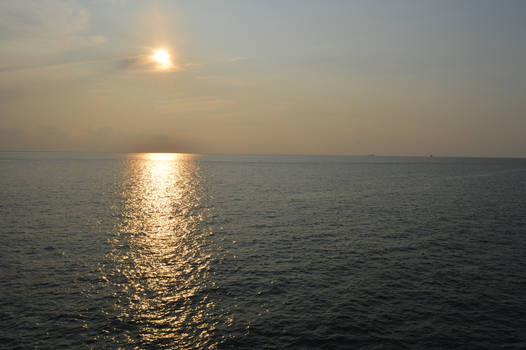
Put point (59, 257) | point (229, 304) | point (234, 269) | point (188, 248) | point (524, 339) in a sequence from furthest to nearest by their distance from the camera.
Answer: point (188, 248)
point (59, 257)
point (234, 269)
point (229, 304)
point (524, 339)

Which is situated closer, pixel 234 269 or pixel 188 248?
pixel 234 269

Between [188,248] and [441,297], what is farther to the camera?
[188,248]

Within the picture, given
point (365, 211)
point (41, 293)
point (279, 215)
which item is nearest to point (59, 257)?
point (41, 293)

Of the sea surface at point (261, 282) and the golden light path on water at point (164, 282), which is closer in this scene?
the sea surface at point (261, 282)

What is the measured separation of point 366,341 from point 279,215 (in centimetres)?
4815

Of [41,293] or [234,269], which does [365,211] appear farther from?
[41,293]

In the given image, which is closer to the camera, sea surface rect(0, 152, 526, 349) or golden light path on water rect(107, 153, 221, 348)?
sea surface rect(0, 152, 526, 349)

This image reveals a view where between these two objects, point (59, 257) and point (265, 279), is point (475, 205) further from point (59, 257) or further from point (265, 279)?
point (59, 257)

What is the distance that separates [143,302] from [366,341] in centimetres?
2000

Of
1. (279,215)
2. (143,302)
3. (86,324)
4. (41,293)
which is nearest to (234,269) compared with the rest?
(143,302)

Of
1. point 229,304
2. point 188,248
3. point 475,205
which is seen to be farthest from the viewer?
point 475,205

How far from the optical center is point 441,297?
30.7m

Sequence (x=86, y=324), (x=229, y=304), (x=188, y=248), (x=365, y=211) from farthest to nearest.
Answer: (x=365, y=211) → (x=188, y=248) → (x=229, y=304) → (x=86, y=324)

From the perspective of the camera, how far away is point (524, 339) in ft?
78.3
